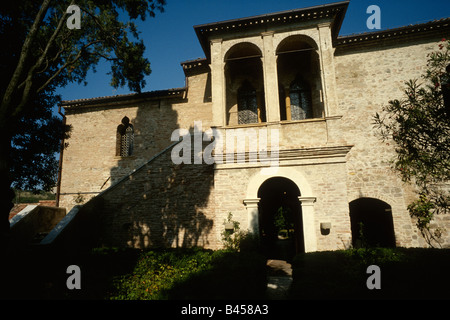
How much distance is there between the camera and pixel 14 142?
9.02 m

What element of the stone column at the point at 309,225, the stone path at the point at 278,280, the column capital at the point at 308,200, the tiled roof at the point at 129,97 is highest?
the tiled roof at the point at 129,97

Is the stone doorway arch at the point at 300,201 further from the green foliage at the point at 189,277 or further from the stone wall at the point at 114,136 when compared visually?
the stone wall at the point at 114,136

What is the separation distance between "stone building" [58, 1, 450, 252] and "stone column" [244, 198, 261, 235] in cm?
3

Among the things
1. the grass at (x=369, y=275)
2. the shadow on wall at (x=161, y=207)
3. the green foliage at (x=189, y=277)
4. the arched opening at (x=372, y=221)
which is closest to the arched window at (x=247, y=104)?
the shadow on wall at (x=161, y=207)

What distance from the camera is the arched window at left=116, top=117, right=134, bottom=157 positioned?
14289 mm

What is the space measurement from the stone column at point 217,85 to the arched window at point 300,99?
14.5ft

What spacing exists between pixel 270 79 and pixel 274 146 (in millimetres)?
2790

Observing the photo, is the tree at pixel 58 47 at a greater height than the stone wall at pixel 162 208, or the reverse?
the tree at pixel 58 47

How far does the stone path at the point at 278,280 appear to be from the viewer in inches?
267

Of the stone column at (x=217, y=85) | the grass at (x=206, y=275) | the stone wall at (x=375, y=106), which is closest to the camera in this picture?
the grass at (x=206, y=275)

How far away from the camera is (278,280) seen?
8398mm

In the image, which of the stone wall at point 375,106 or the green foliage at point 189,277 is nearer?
the green foliage at point 189,277

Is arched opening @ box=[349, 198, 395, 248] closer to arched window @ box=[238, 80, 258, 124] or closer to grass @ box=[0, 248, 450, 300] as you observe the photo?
grass @ box=[0, 248, 450, 300]

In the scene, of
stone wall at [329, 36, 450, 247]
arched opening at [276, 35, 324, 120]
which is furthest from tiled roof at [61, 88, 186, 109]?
stone wall at [329, 36, 450, 247]
